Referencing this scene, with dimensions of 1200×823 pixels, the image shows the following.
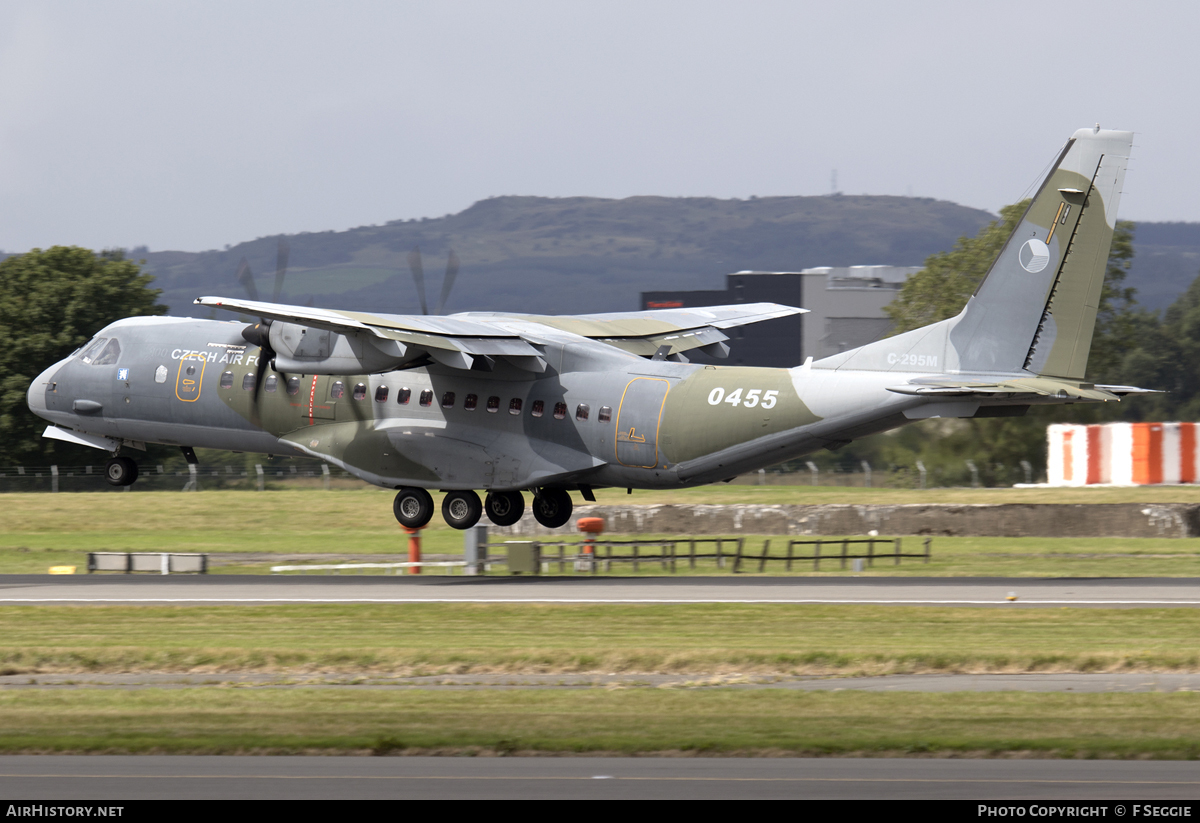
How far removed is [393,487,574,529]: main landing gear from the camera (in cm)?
3525

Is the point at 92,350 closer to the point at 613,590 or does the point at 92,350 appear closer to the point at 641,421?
the point at 641,421

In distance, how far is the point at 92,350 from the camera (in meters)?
38.2

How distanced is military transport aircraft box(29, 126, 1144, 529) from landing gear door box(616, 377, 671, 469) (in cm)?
5

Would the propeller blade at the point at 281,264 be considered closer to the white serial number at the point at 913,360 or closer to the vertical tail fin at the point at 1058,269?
the white serial number at the point at 913,360

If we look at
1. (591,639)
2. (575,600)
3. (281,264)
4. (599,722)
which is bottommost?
(575,600)

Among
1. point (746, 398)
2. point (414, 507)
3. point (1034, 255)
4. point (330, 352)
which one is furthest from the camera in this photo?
point (414, 507)

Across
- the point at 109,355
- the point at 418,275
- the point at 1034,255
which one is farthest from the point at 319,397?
the point at 1034,255

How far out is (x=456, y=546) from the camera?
45219 mm

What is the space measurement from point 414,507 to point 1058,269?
662 inches

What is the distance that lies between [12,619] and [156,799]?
16520mm

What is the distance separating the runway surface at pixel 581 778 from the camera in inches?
479

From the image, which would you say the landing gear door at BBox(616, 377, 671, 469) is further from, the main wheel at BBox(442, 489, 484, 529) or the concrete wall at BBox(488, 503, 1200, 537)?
the concrete wall at BBox(488, 503, 1200, 537)

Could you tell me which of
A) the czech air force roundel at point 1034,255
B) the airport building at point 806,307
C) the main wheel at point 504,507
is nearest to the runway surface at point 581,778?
the czech air force roundel at point 1034,255

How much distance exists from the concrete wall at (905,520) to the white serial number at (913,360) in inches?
764
